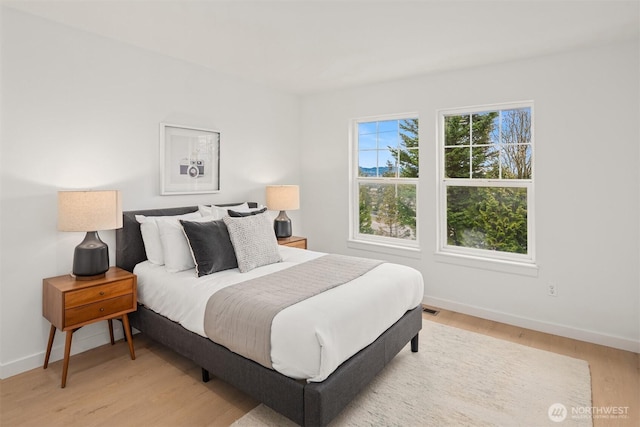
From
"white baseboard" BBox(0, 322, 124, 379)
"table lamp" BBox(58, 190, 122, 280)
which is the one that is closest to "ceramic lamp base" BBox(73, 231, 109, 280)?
"table lamp" BBox(58, 190, 122, 280)

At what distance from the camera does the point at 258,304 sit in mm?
2074

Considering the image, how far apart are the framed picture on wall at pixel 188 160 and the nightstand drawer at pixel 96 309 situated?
1.08 m

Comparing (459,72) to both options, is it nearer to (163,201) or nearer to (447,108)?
(447,108)

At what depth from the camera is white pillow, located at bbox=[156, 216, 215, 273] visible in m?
2.80

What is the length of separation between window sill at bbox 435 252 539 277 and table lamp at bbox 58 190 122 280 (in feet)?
10.1

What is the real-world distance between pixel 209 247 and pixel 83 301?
885 mm

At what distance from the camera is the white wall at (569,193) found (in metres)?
2.92

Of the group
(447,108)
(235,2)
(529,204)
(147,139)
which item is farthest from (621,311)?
(147,139)

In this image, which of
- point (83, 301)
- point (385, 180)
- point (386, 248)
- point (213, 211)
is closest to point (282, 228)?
point (213, 211)

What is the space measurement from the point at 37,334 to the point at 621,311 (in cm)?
457

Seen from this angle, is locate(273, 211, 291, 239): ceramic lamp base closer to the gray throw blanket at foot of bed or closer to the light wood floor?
the gray throw blanket at foot of bed

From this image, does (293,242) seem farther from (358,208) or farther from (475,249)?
(475,249)

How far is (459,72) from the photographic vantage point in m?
3.65

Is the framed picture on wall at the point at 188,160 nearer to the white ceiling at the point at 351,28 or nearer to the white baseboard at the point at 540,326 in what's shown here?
the white ceiling at the point at 351,28
